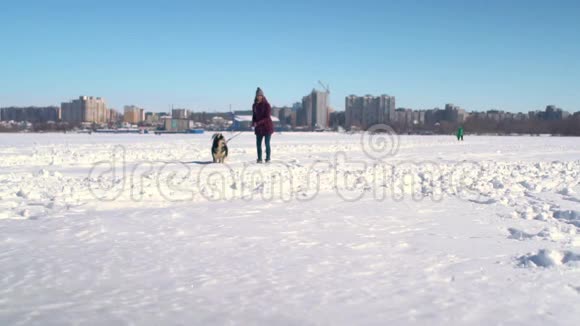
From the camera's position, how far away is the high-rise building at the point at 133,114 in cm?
18238

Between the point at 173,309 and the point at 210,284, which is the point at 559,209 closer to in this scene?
the point at 210,284

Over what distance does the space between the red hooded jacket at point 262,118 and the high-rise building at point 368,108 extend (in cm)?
12508

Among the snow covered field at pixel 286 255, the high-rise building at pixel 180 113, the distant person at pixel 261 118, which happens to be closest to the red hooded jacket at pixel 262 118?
the distant person at pixel 261 118

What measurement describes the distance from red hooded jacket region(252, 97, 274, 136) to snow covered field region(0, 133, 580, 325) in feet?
14.9

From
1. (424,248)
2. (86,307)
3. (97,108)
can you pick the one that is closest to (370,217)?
(424,248)

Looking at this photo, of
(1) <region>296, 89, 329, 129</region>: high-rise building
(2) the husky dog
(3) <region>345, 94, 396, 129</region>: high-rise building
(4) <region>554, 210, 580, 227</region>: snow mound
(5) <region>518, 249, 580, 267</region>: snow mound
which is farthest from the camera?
(3) <region>345, 94, 396, 129</region>: high-rise building

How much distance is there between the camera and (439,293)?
114 inches

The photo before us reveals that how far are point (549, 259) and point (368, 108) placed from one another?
454 ft

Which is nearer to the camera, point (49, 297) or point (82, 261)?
point (49, 297)

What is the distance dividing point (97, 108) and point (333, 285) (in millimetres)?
174785

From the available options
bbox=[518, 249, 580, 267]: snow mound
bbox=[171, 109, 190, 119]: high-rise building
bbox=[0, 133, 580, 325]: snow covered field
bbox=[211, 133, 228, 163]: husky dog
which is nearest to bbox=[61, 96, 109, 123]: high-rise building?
bbox=[171, 109, 190, 119]: high-rise building

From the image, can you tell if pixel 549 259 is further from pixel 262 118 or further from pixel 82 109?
pixel 82 109

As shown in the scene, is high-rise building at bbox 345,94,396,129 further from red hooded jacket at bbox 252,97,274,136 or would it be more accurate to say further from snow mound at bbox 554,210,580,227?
snow mound at bbox 554,210,580,227

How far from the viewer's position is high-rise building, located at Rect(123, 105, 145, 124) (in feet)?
598
